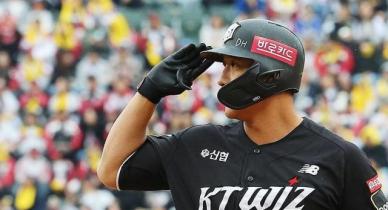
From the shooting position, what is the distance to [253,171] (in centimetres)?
403

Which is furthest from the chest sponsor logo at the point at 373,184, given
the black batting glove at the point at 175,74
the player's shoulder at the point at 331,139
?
the black batting glove at the point at 175,74

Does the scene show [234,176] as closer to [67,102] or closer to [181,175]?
[181,175]

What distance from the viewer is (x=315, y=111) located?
1423cm

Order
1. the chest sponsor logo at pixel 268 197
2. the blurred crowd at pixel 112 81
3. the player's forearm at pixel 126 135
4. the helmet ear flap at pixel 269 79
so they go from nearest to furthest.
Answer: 1. the chest sponsor logo at pixel 268 197
2. the helmet ear flap at pixel 269 79
3. the player's forearm at pixel 126 135
4. the blurred crowd at pixel 112 81

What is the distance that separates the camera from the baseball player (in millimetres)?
3967

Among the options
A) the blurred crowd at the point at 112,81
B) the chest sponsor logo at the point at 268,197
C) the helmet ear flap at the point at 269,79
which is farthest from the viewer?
the blurred crowd at the point at 112,81

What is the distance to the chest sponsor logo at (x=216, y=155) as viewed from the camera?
13.5 ft

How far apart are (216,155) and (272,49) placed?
513mm

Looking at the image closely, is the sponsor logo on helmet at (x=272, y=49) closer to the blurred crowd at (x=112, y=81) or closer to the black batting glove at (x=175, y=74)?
the black batting glove at (x=175, y=74)

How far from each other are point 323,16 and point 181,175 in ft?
43.0

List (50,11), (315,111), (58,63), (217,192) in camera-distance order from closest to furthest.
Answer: (217,192), (315,111), (58,63), (50,11)

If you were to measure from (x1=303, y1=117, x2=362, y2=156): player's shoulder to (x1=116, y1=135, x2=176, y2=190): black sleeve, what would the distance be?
0.60 m

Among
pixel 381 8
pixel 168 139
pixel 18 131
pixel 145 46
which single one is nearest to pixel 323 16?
pixel 381 8

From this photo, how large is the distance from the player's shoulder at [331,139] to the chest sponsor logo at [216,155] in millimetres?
368
